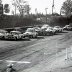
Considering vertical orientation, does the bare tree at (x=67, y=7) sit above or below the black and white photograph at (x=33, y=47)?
above

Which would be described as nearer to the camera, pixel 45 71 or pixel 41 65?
pixel 45 71

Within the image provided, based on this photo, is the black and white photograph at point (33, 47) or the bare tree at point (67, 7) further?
the bare tree at point (67, 7)

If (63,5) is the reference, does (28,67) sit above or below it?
below

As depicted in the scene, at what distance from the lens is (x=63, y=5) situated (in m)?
120

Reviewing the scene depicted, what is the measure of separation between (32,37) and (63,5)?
3295 inches

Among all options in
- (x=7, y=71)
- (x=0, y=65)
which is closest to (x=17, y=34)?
(x=0, y=65)

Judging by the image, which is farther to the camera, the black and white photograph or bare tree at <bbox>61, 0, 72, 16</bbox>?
bare tree at <bbox>61, 0, 72, 16</bbox>

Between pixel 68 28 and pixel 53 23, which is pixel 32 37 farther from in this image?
pixel 53 23

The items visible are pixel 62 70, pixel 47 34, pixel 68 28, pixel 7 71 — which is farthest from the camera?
pixel 68 28

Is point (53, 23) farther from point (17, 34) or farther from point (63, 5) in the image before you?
point (17, 34)

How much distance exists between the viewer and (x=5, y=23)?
55781 millimetres

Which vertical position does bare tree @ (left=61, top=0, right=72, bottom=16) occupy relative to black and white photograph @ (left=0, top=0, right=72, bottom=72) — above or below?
above

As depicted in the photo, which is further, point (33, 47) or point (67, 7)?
point (67, 7)

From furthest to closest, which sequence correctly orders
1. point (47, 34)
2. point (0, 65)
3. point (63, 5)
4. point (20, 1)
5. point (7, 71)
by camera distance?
point (63, 5)
point (20, 1)
point (47, 34)
point (0, 65)
point (7, 71)
